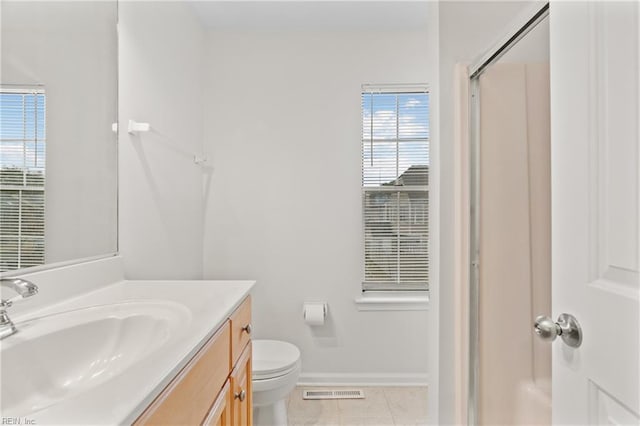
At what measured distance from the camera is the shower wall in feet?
3.76

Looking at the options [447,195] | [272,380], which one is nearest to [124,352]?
[272,380]

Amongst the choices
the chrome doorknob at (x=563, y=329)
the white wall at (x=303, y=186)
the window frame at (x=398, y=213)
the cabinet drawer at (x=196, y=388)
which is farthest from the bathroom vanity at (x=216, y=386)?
the window frame at (x=398, y=213)

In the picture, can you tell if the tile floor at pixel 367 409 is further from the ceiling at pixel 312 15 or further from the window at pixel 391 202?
the ceiling at pixel 312 15

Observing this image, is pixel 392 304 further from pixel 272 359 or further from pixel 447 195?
pixel 447 195

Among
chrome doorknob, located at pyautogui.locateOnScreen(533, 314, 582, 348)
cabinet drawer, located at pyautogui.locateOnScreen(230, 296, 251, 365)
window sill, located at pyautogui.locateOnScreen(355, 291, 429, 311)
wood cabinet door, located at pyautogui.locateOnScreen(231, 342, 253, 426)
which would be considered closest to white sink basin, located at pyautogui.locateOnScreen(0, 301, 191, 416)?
cabinet drawer, located at pyautogui.locateOnScreen(230, 296, 251, 365)

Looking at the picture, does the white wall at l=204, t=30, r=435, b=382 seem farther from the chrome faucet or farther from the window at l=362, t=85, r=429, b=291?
the chrome faucet

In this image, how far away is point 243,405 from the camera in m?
1.29

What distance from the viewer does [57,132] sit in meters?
1.11

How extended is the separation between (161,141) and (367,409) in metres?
1.91

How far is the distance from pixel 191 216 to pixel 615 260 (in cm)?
213

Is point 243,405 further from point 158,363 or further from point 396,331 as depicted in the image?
point 396,331

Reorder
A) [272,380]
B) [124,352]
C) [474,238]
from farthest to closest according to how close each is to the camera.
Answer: [272,380], [474,238], [124,352]

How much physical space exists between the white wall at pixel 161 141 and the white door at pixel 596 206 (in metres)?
1.51

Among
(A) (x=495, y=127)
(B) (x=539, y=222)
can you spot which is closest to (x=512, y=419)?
(B) (x=539, y=222)
